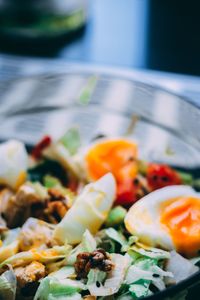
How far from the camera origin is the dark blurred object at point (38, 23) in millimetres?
1938

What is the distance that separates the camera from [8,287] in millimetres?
952

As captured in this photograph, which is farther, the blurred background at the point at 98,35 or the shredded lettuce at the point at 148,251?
the blurred background at the point at 98,35

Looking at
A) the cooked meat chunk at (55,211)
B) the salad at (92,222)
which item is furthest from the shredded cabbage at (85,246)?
the cooked meat chunk at (55,211)

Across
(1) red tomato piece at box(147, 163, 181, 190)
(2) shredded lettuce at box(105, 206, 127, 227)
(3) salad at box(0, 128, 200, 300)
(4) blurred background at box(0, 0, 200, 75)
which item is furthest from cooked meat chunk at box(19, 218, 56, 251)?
(4) blurred background at box(0, 0, 200, 75)

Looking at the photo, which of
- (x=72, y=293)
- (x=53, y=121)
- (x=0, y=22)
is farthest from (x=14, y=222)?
(x=0, y=22)

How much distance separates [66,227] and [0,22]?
1.13 m

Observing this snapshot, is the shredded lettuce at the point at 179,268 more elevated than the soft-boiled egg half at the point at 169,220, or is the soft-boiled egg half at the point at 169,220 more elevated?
the soft-boiled egg half at the point at 169,220

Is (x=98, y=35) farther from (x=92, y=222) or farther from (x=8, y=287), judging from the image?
(x=8, y=287)

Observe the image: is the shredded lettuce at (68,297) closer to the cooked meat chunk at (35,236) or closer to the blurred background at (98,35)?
the cooked meat chunk at (35,236)

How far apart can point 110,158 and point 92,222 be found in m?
0.21

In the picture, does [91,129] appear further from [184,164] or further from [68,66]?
[68,66]

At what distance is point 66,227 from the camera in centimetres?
106

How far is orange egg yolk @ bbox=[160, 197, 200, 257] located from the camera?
1019mm

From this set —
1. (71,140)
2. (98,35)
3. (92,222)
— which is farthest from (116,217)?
(98,35)
